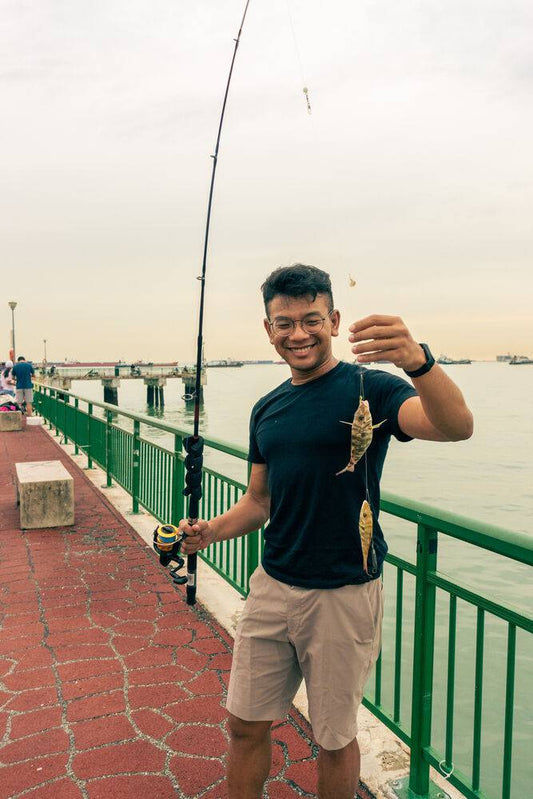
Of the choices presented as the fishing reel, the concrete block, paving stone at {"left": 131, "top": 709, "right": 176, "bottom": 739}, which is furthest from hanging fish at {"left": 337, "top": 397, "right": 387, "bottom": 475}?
the concrete block

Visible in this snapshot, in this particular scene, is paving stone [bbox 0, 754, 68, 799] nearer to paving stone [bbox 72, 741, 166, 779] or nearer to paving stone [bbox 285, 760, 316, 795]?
paving stone [bbox 72, 741, 166, 779]

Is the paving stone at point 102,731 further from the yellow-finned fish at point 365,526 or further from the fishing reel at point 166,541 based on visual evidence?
the yellow-finned fish at point 365,526

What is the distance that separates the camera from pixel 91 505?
862 centimetres

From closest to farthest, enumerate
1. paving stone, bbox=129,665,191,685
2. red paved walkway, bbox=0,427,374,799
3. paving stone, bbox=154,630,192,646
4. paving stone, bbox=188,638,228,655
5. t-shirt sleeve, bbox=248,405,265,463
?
t-shirt sleeve, bbox=248,405,265,463, red paved walkway, bbox=0,427,374,799, paving stone, bbox=129,665,191,685, paving stone, bbox=188,638,228,655, paving stone, bbox=154,630,192,646

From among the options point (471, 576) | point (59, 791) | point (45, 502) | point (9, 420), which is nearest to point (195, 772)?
point (59, 791)

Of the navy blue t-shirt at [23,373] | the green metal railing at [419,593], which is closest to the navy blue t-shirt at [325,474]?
the green metal railing at [419,593]

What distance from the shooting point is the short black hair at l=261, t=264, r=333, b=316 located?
2268mm

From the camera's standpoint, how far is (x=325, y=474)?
2.16 m

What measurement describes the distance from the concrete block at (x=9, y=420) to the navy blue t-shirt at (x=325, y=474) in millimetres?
17275

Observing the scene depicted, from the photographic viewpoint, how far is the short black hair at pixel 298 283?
2268 mm

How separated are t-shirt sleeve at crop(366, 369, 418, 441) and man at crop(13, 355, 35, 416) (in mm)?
20698

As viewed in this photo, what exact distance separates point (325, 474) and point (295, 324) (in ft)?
1.78

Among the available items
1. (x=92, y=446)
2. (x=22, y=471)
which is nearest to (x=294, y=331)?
(x=22, y=471)

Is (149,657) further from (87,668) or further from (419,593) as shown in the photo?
(419,593)
